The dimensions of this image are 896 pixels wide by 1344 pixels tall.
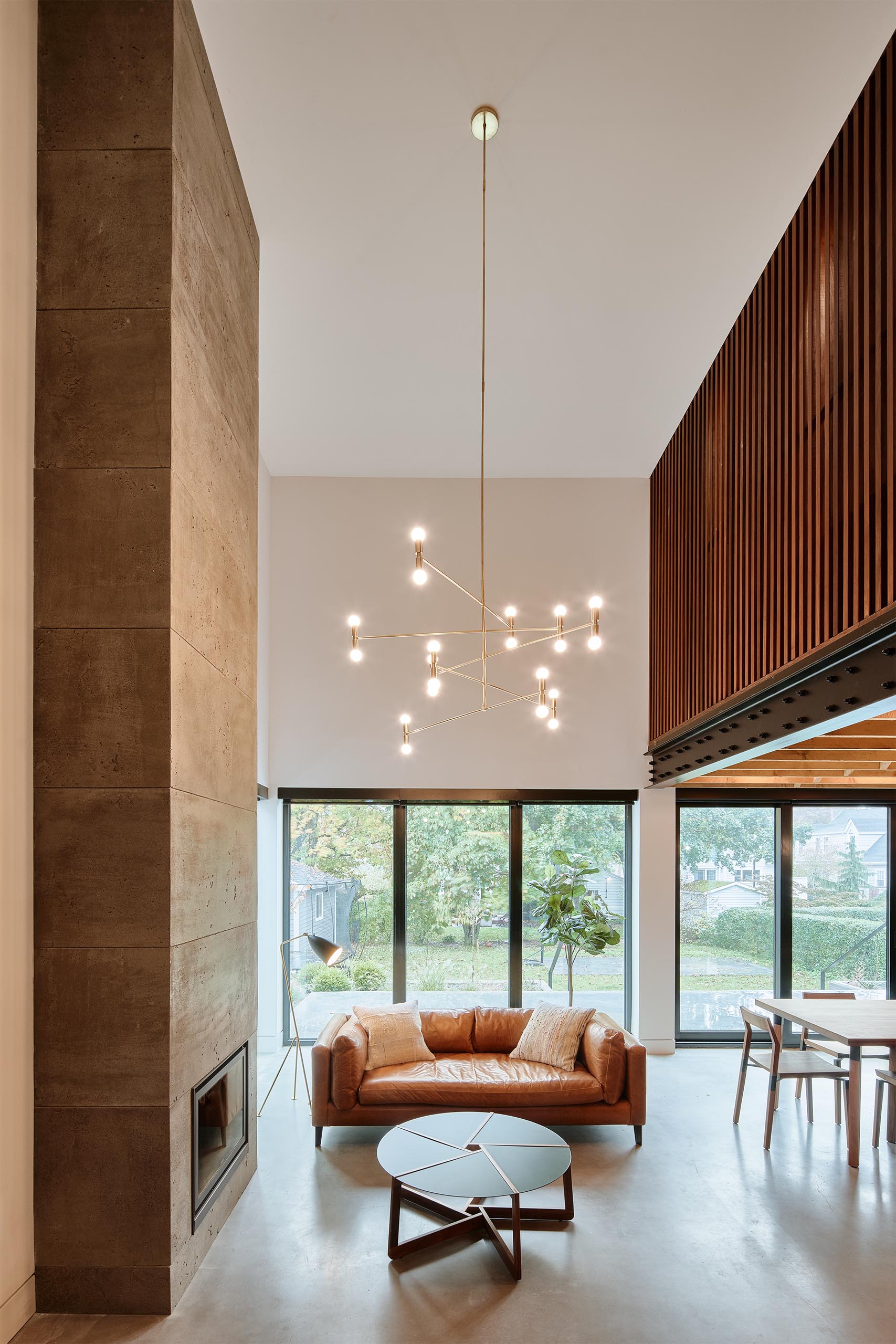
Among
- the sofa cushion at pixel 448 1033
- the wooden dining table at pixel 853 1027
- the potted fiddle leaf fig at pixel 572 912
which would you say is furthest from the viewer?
the potted fiddle leaf fig at pixel 572 912

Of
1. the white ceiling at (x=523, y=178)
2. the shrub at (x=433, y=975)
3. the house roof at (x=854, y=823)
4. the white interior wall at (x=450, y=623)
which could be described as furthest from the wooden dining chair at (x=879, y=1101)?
the white ceiling at (x=523, y=178)

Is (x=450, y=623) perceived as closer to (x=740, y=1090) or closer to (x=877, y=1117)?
(x=740, y=1090)

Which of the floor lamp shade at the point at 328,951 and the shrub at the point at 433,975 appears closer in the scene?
the floor lamp shade at the point at 328,951

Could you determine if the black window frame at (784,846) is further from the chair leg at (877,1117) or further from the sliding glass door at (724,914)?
the chair leg at (877,1117)

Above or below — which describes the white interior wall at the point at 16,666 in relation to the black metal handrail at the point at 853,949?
above

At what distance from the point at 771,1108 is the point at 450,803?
3558 mm

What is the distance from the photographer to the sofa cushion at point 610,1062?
5.57 m

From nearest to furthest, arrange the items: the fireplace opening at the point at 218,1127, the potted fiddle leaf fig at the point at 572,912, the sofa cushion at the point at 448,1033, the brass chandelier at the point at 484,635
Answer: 1. the fireplace opening at the point at 218,1127
2. the brass chandelier at the point at 484,635
3. the sofa cushion at the point at 448,1033
4. the potted fiddle leaf fig at the point at 572,912

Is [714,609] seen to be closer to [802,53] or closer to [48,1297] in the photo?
[802,53]

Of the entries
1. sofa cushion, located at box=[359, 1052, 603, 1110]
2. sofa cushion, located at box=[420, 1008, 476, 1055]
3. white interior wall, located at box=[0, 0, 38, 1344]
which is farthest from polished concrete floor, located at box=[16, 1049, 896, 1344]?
sofa cushion, located at box=[420, 1008, 476, 1055]

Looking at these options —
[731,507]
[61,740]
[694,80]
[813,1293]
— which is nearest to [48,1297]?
[61,740]

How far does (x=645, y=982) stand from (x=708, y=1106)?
1545mm

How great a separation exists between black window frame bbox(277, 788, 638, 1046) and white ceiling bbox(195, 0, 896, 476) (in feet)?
10.8

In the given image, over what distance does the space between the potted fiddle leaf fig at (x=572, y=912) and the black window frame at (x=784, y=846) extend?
2.90ft
